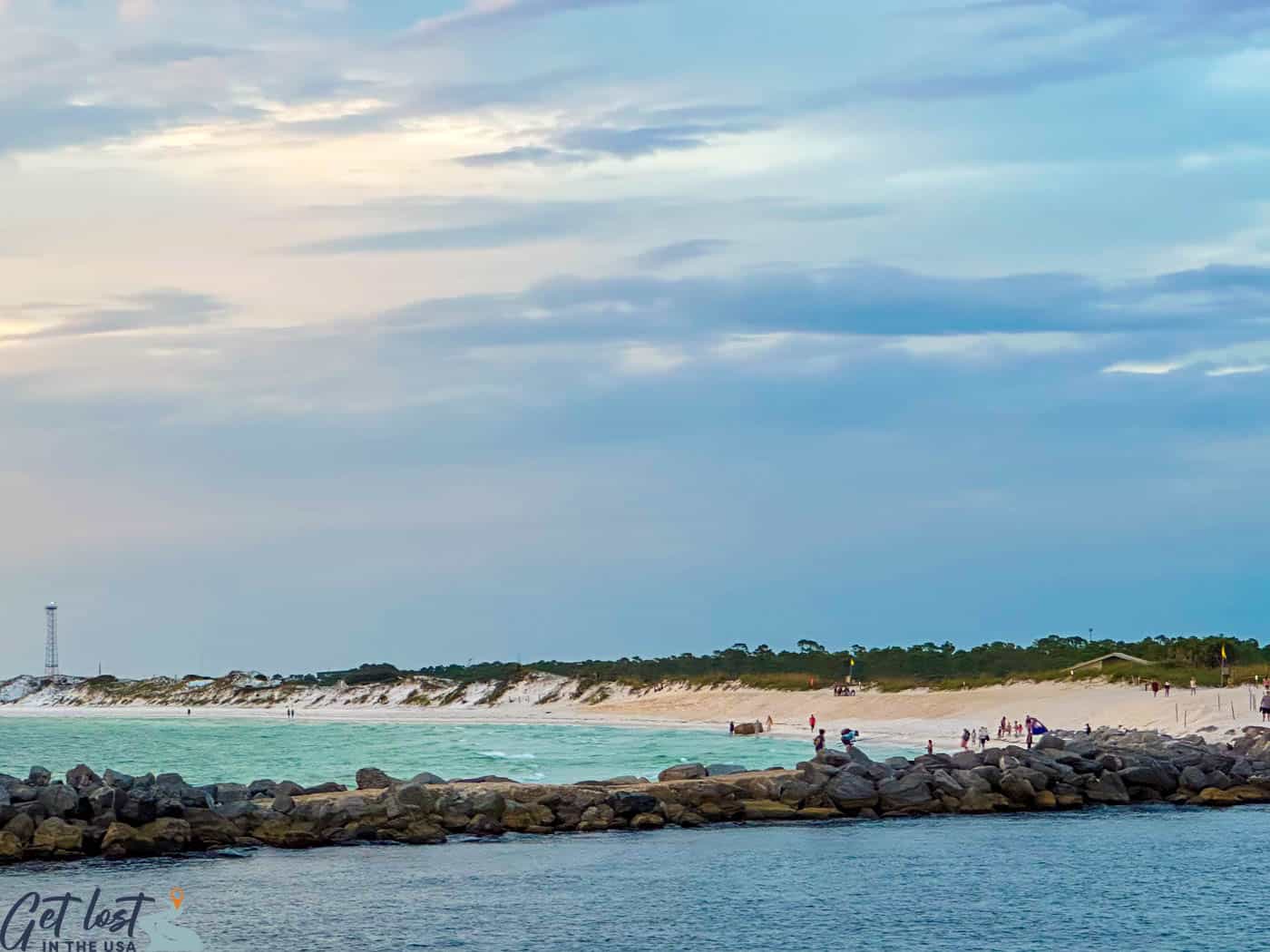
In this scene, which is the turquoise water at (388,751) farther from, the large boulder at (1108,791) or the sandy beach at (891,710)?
the large boulder at (1108,791)

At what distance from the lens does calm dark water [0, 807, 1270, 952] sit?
2836cm

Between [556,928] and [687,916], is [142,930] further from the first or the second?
[687,916]

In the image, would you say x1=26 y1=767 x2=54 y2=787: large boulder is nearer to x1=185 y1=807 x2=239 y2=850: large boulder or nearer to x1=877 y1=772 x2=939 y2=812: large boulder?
x1=185 y1=807 x2=239 y2=850: large boulder

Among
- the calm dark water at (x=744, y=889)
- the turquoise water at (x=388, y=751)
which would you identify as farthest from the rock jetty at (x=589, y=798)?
A: the turquoise water at (x=388, y=751)

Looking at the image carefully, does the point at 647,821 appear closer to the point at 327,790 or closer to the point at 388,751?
the point at 327,790

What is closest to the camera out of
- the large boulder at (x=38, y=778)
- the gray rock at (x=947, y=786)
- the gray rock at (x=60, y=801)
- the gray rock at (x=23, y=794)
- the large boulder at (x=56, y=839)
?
the large boulder at (x=56, y=839)

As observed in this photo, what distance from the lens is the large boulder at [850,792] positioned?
43.3 metres

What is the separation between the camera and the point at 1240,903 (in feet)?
101

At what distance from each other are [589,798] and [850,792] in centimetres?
739

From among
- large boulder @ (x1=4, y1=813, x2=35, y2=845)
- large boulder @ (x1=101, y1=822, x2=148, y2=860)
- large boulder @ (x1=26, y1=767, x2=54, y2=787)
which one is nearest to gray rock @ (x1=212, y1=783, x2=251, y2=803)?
large boulder @ (x1=101, y1=822, x2=148, y2=860)

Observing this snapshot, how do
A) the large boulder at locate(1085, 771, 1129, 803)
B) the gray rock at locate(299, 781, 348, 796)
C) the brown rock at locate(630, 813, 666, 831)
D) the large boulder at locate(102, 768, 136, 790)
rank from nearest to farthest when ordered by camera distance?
the large boulder at locate(102, 768, 136, 790) < the brown rock at locate(630, 813, 666, 831) < the gray rock at locate(299, 781, 348, 796) < the large boulder at locate(1085, 771, 1129, 803)

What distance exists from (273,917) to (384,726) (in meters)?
83.3

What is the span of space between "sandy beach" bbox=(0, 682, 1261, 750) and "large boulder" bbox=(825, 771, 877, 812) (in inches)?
806

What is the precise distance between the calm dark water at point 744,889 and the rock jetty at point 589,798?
1337mm
